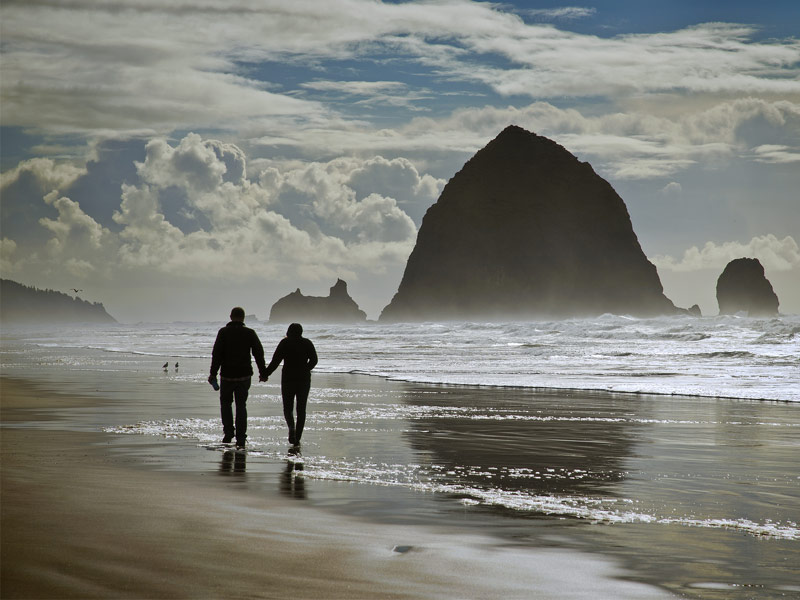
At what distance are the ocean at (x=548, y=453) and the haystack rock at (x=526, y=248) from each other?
140 metres

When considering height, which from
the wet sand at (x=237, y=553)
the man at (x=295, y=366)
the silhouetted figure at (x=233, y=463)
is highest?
the man at (x=295, y=366)

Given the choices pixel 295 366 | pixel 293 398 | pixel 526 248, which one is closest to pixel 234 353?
pixel 295 366

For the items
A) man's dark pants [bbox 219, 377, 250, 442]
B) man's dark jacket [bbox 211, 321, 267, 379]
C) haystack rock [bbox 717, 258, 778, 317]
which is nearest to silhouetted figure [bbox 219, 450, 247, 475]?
man's dark pants [bbox 219, 377, 250, 442]

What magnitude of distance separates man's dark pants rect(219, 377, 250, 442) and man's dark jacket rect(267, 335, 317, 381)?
0.45 metres

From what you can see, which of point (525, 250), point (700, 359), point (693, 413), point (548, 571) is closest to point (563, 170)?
point (525, 250)

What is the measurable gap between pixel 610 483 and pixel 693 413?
7966 millimetres

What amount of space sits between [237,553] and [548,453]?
235 inches

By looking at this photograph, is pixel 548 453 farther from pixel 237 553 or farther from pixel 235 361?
pixel 237 553

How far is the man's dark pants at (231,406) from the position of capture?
442 inches

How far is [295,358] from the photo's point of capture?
1195 cm

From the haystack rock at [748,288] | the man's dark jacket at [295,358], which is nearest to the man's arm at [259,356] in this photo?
the man's dark jacket at [295,358]

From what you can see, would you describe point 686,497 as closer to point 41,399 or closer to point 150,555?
point 150,555

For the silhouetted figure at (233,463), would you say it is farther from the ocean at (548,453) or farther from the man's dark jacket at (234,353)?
the man's dark jacket at (234,353)

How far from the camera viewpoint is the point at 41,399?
1727cm
